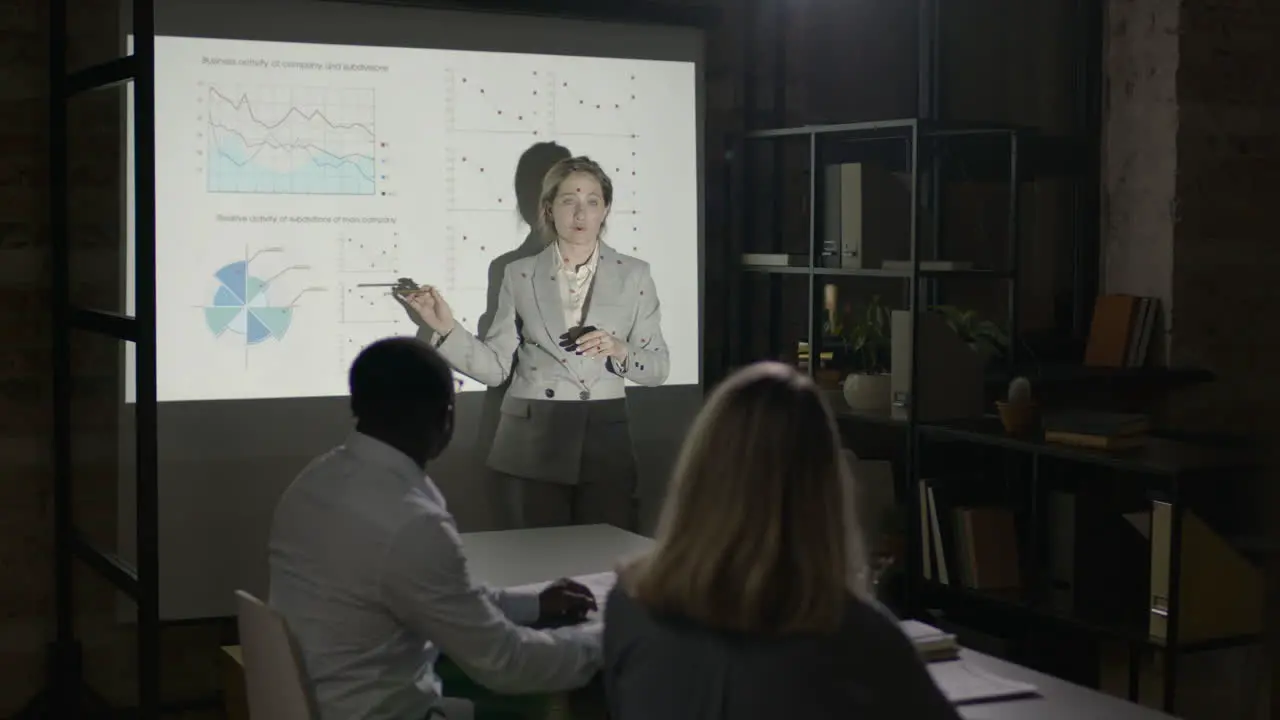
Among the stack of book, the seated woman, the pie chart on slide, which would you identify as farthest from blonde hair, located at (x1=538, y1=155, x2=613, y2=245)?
the seated woman

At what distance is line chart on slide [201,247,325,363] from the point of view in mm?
3777

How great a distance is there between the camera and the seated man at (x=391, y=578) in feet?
6.97

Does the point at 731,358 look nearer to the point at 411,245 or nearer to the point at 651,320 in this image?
the point at 651,320

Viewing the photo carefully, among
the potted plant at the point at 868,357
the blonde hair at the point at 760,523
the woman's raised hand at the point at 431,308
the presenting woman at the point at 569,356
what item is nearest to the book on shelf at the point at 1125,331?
the potted plant at the point at 868,357

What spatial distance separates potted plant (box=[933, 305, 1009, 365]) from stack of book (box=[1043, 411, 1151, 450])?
566 mm

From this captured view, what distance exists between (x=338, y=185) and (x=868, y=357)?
1.76 m

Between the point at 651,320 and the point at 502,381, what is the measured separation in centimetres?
50

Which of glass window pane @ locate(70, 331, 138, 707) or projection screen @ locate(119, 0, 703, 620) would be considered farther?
glass window pane @ locate(70, 331, 138, 707)

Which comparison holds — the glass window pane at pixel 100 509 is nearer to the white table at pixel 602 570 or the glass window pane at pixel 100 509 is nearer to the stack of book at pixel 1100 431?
the white table at pixel 602 570

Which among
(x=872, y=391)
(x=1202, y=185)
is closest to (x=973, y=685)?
(x=872, y=391)

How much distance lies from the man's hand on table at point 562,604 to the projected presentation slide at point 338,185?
65.2 inches

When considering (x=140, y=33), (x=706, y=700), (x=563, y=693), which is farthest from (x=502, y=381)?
(x=706, y=700)

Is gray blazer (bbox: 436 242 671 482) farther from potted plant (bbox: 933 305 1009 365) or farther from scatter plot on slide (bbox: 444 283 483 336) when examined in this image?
potted plant (bbox: 933 305 1009 365)

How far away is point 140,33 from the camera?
3047 mm
